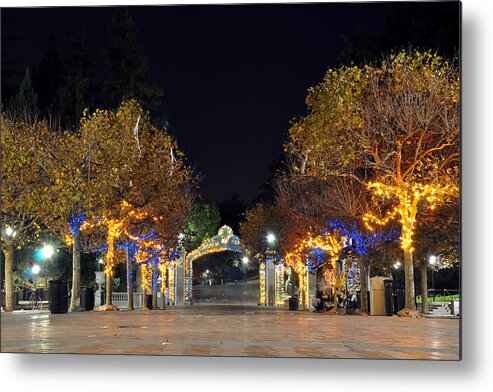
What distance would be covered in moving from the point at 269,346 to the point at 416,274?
124 ft

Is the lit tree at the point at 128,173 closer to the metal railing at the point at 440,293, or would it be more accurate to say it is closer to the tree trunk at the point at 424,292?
the tree trunk at the point at 424,292

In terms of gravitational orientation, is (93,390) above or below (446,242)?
below

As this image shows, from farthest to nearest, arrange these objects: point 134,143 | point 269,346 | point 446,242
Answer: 1. point 446,242
2. point 134,143
3. point 269,346

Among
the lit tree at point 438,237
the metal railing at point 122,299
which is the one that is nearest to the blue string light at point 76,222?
the lit tree at point 438,237

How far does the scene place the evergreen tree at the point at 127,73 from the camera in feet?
95.9

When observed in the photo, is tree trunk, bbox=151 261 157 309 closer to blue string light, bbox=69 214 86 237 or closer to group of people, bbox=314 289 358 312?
group of people, bbox=314 289 358 312

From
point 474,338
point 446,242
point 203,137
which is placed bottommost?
point 474,338

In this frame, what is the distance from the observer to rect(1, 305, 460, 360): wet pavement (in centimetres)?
1395

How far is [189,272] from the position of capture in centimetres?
5103

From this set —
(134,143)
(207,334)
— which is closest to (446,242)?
(134,143)

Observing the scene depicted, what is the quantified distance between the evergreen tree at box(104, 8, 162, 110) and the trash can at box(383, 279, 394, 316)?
11107 mm

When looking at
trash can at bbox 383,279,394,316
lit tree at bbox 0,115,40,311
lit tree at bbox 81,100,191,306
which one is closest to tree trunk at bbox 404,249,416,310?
trash can at bbox 383,279,394,316

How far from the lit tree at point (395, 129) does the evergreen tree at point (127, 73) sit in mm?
8021

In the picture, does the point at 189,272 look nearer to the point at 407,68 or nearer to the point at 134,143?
the point at 134,143
